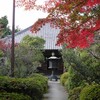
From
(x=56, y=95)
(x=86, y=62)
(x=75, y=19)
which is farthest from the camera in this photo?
(x=56, y=95)

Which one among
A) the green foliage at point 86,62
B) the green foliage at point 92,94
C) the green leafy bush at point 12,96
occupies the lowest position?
the green leafy bush at point 12,96

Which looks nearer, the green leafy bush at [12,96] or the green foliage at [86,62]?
the green leafy bush at [12,96]

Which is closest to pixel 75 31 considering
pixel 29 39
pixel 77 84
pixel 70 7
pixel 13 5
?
pixel 70 7

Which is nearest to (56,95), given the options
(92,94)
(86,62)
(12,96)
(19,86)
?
(86,62)

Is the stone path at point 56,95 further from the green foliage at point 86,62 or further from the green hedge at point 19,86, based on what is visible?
the green hedge at point 19,86

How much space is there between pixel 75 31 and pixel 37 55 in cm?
1771

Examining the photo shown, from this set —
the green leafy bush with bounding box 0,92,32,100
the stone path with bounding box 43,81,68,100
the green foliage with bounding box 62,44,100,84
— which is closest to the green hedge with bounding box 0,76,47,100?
the green leafy bush with bounding box 0,92,32,100

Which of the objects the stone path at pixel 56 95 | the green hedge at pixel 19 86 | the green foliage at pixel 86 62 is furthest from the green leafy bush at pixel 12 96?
the stone path at pixel 56 95

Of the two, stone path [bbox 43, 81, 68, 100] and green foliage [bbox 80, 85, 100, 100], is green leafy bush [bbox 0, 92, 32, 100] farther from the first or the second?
stone path [bbox 43, 81, 68, 100]

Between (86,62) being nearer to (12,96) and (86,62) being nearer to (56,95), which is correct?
(56,95)

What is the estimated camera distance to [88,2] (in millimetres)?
11391

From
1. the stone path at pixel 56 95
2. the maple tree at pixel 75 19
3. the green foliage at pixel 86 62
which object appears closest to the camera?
the maple tree at pixel 75 19

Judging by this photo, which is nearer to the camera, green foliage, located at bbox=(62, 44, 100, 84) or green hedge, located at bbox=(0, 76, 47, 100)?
green hedge, located at bbox=(0, 76, 47, 100)

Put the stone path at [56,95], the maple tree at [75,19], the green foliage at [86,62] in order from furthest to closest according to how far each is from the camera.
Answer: the stone path at [56,95] → the green foliage at [86,62] → the maple tree at [75,19]
